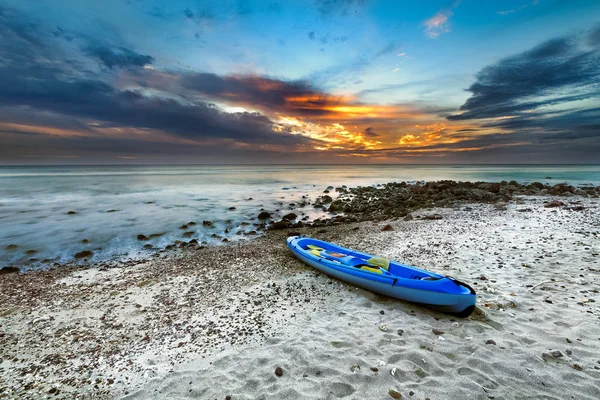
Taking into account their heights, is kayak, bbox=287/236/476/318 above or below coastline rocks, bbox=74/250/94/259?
above

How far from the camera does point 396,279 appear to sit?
19.4 ft

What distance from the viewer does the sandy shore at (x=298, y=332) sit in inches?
150

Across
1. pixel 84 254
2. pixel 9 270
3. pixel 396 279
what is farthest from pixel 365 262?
pixel 9 270

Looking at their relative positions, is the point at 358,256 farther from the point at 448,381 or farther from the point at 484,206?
the point at 484,206

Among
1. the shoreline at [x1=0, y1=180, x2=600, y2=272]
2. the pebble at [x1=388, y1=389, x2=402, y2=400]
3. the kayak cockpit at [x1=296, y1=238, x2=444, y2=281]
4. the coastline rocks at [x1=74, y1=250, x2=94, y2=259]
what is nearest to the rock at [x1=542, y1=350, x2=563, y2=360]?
the kayak cockpit at [x1=296, y1=238, x2=444, y2=281]

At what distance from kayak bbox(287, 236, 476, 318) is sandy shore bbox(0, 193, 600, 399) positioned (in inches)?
9.1

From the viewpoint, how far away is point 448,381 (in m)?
3.74

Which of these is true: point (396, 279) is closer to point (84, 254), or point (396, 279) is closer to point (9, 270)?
point (84, 254)

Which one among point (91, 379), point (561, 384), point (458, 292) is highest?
point (458, 292)

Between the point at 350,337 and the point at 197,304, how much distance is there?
11.2 feet

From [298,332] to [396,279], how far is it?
2327 millimetres

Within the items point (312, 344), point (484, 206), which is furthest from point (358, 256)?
point (484, 206)

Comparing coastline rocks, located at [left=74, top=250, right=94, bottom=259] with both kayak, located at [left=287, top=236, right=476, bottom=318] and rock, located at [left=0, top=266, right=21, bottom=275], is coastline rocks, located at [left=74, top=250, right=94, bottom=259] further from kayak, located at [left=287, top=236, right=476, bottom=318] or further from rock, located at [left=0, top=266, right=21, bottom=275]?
kayak, located at [left=287, top=236, right=476, bottom=318]

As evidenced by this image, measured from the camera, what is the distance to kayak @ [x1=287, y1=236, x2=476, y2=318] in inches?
203
